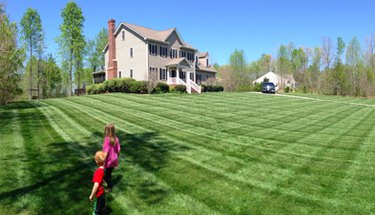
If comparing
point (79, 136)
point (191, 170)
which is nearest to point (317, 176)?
point (191, 170)

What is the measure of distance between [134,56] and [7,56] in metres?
20.3

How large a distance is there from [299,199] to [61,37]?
43197 millimetres

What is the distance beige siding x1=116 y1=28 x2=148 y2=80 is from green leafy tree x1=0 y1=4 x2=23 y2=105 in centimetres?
1493

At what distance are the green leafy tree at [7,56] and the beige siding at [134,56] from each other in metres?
14.9

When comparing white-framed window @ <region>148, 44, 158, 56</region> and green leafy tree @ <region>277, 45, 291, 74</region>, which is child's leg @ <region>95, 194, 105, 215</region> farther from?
green leafy tree @ <region>277, 45, 291, 74</region>

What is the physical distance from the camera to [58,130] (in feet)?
34.0

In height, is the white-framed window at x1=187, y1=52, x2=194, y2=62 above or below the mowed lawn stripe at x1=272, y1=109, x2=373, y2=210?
above

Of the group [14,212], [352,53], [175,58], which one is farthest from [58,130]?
[352,53]

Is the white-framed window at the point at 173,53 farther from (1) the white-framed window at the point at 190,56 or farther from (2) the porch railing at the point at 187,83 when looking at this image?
(2) the porch railing at the point at 187,83

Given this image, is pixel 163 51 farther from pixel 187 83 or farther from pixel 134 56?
pixel 187 83

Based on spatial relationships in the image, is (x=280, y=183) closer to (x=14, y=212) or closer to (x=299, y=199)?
(x=299, y=199)

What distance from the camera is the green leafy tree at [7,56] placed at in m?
14.9

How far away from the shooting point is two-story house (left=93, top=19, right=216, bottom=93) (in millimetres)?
34375

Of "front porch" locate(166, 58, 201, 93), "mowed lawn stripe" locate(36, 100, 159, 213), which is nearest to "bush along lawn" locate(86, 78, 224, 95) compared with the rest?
"front porch" locate(166, 58, 201, 93)
